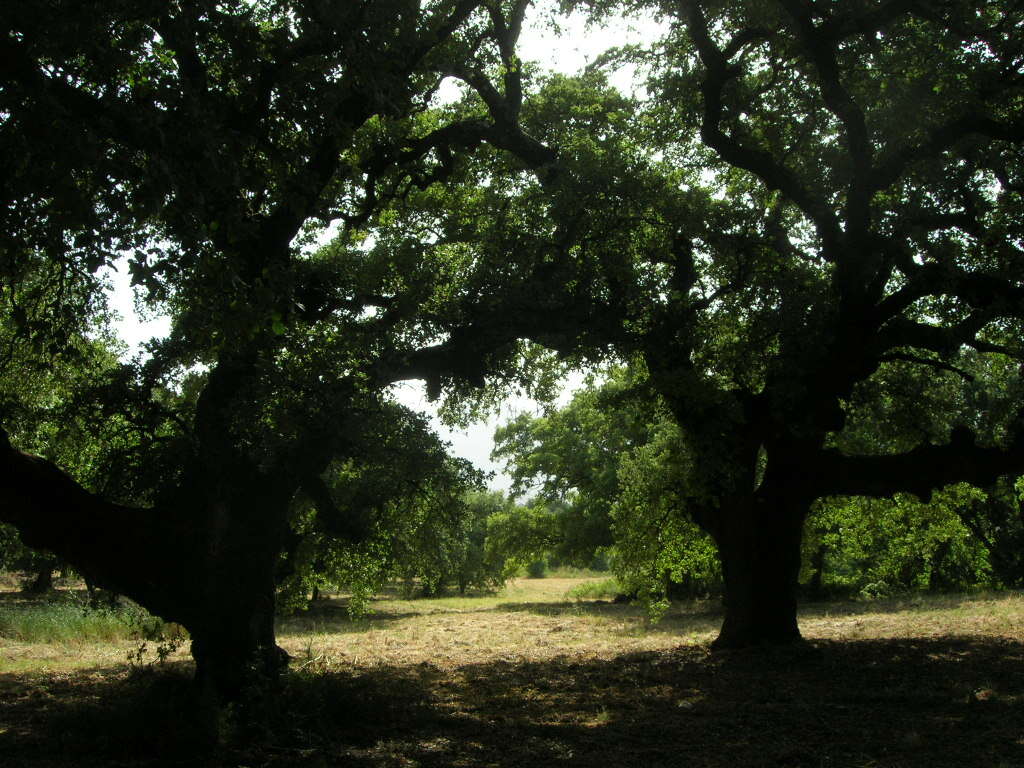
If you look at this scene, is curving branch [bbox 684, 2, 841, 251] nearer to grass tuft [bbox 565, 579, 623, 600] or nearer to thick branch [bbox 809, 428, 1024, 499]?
thick branch [bbox 809, 428, 1024, 499]

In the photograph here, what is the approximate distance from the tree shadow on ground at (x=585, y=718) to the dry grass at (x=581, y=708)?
2 cm

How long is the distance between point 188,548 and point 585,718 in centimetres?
446

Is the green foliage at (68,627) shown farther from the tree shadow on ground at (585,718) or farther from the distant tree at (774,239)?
the distant tree at (774,239)

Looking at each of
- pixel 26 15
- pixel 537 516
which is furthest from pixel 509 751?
pixel 537 516

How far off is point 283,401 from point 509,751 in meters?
3.99

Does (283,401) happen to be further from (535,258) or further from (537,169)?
(537,169)

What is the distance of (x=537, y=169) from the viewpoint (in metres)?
9.96

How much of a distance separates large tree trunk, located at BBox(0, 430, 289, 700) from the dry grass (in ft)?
2.09

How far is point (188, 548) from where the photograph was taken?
7.83m

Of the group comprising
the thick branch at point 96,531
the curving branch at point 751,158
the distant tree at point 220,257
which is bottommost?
the thick branch at point 96,531

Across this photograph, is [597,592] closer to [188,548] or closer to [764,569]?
[764,569]

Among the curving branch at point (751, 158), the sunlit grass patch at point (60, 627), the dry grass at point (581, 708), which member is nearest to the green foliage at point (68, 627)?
the sunlit grass patch at point (60, 627)

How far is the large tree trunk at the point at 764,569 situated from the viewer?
11320 mm

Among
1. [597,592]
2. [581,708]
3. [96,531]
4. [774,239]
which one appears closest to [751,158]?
[774,239]
